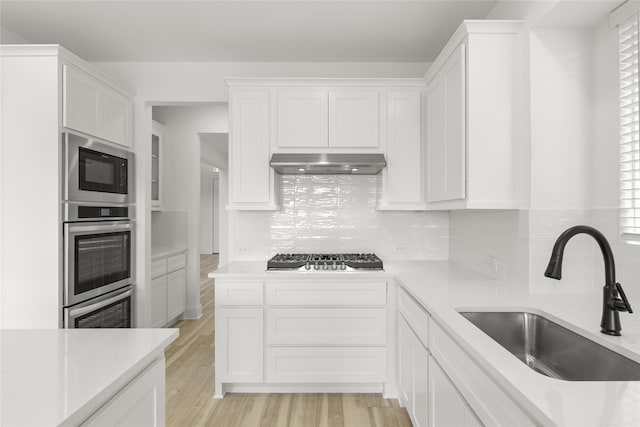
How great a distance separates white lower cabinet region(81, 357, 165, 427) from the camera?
2.72 feet

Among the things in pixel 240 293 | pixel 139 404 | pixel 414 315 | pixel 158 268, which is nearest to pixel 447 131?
pixel 414 315

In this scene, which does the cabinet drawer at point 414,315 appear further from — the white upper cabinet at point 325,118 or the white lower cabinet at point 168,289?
the white lower cabinet at point 168,289

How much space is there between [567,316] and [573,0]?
57.5 inches

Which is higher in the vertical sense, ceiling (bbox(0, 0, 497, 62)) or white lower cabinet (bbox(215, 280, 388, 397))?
ceiling (bbox(0, 0, 497, 62))

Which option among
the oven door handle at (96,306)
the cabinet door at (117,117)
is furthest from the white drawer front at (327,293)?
the cabinet door at (117,117)

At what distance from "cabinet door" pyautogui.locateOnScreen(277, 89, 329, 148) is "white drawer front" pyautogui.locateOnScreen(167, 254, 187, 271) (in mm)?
2084

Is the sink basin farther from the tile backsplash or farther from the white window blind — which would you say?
the tile backsplash

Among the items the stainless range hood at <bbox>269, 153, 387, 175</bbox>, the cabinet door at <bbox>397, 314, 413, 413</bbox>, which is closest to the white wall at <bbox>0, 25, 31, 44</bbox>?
the stainless range hood at <bbox>269, 153, 387, 175</bbox>

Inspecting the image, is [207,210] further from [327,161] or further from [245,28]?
[327,161]

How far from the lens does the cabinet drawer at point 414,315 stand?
1.81m

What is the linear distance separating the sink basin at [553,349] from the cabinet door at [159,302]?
316cm

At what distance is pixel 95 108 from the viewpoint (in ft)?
8.95

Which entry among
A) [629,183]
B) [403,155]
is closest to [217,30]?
[403,155]

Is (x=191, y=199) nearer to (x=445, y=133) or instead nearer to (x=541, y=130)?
(x=445, y=133)
